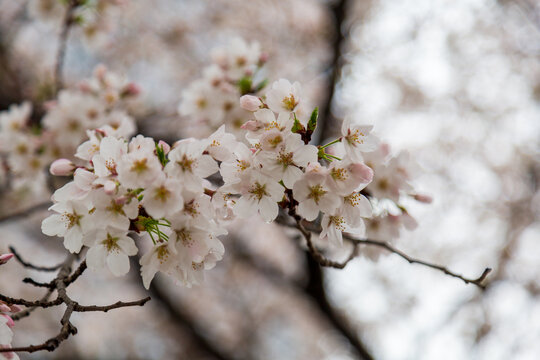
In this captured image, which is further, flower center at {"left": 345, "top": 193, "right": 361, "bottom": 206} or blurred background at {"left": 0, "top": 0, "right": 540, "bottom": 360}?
blurred background at {"left": 0, "top": 0, "right": 540, "bottom": 360}

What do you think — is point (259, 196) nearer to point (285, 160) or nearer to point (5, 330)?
point (285, 160)

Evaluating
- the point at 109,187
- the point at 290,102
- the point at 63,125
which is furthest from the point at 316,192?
the point at 63,125

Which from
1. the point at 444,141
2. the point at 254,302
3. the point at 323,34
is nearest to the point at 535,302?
the point at 444,141

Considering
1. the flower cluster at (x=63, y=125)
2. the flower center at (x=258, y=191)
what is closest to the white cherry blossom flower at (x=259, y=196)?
the flower center at (x=258, y=191)

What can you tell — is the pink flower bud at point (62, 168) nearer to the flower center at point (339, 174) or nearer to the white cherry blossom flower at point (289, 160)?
the white cherry blossom flower at point (289, 160)

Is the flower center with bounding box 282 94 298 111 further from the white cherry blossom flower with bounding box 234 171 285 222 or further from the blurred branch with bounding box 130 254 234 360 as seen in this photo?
the blurred branch with bounding box 130 254 234 360

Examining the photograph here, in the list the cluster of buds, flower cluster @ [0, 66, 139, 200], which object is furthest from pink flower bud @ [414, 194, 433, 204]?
flower cluster @ [0, 66, 139, 200]
